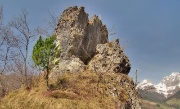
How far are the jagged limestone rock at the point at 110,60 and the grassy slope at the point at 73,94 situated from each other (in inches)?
46.0

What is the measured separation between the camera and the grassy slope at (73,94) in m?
16.9

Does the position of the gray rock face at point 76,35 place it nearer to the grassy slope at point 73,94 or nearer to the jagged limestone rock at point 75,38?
the jagged limestone rock at point 75,38

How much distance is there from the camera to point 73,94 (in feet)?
58.7

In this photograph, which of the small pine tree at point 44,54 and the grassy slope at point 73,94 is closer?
the grassy slope at point 73,94

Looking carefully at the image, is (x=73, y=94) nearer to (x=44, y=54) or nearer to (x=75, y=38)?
(x=44, y=54)

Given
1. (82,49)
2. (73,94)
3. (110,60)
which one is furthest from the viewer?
(82,49)

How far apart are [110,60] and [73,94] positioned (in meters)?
6.41

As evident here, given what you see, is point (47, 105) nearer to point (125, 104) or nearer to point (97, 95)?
point (97, 95)

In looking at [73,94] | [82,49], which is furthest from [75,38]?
[73,94]

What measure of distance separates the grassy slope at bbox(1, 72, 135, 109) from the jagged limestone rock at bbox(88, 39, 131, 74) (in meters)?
1.17

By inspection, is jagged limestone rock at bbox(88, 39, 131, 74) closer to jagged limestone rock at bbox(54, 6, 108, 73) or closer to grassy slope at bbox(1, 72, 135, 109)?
jagged limestone rock at bbox(54, 6, 108, 73)

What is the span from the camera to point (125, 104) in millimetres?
19344

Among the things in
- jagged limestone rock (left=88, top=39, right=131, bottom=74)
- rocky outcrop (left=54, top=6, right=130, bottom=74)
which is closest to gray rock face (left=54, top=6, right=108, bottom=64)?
rocky outcrop (left=54, top=6, right=130, bottom=74)

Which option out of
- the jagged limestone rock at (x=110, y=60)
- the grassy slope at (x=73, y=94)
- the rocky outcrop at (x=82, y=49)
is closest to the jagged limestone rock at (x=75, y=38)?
the rocky outcrop at (x=82, y=49)
